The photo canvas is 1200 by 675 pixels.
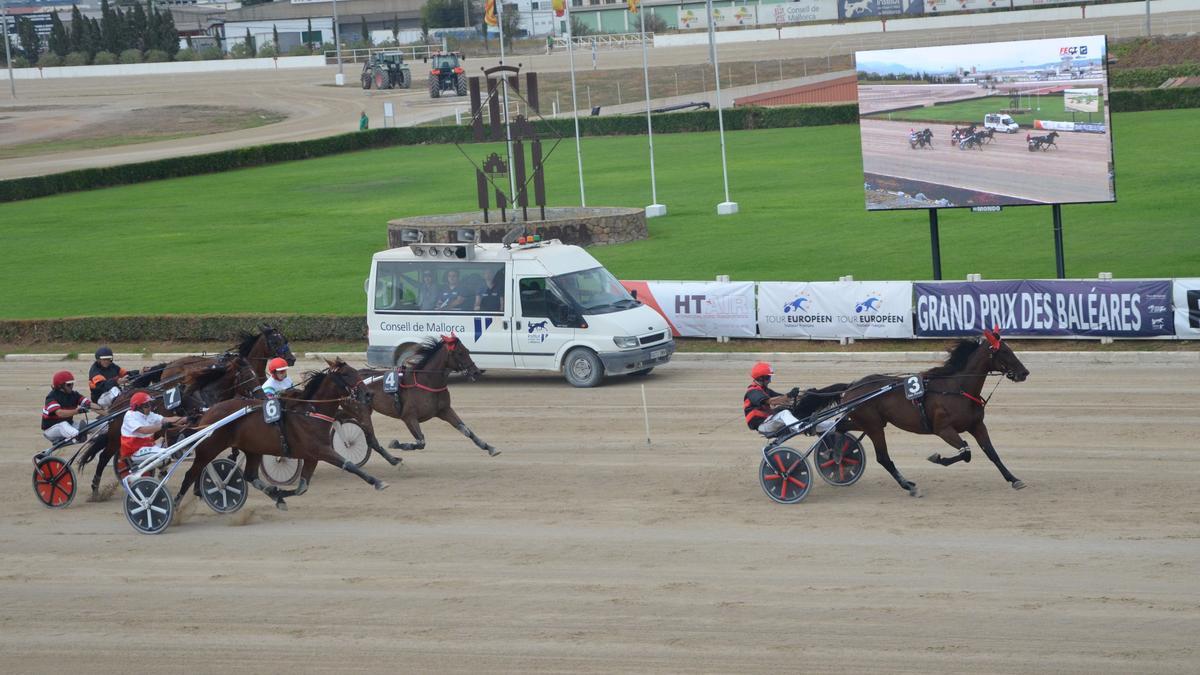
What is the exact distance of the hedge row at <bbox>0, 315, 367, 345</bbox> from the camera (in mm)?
23469

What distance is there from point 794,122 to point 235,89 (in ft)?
128

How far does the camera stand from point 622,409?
17.8m

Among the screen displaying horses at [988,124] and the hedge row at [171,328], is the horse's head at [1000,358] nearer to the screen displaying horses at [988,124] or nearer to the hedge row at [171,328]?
the screen displaying horses at [988,124]

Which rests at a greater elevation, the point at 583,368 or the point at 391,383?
the point at 391,383

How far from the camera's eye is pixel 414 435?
49.6 ft

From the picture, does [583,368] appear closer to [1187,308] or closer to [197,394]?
[197,394]

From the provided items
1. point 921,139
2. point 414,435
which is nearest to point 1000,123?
point 921,139

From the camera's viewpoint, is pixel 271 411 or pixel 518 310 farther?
pixel 518 310

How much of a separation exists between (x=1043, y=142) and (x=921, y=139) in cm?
177

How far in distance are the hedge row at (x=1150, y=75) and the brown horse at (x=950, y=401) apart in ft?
138

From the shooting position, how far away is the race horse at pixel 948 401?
12578mm

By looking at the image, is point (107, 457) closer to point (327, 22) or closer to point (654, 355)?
point (654, 355)

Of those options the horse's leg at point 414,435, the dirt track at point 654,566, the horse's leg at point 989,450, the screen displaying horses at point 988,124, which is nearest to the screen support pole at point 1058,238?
the screen displaying horses at point 988,124

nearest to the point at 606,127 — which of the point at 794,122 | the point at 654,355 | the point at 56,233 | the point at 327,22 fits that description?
the point at 794,122
